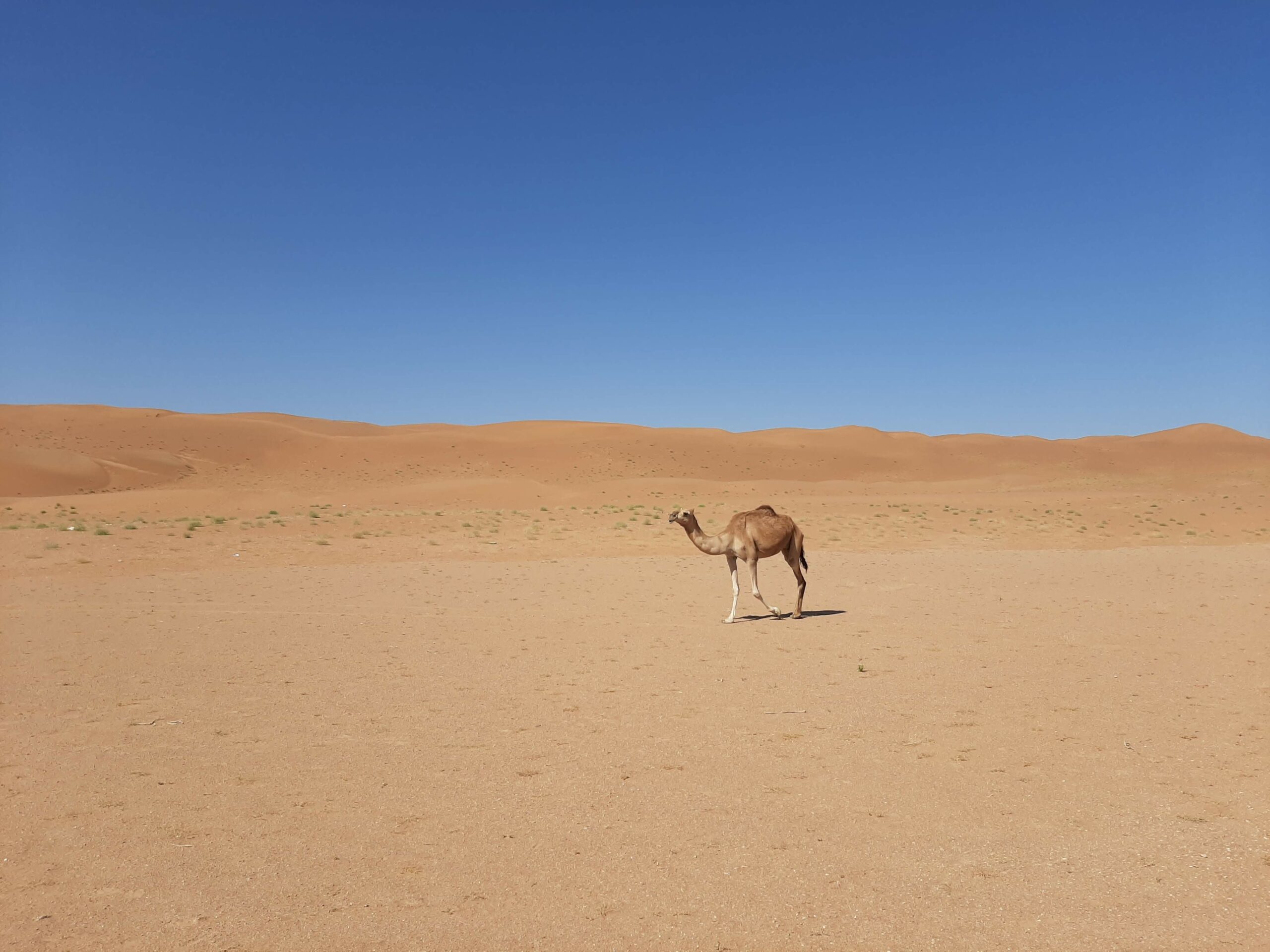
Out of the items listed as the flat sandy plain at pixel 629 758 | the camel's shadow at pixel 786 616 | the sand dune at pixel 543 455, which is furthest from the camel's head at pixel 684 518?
the sand dune at pixel 543 455

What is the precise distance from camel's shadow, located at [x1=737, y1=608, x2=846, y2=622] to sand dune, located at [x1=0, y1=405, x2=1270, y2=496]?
155 feet

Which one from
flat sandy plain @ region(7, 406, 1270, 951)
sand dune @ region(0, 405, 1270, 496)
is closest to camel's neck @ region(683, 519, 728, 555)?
flat sandy plain @ region(7, 406, 1270, 951)

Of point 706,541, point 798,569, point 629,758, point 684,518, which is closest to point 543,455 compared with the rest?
point 706,541

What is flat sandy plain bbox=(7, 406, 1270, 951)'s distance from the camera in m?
4.38

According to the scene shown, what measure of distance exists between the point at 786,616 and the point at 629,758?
7322mm

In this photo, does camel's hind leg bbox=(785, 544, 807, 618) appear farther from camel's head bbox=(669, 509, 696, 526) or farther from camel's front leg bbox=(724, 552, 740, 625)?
camel's head bbox=(669, 509, 696, 526)

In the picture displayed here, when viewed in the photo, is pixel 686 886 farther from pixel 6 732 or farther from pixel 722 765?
pixel 6 732

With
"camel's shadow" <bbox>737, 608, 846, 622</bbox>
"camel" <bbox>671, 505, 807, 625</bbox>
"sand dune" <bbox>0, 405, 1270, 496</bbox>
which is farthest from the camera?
"sand dune" <bbox>0, 405, 1270, 496</bbox>

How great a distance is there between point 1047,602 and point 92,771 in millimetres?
14125

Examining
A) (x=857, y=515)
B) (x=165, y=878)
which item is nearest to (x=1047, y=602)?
(x=165, y=878)

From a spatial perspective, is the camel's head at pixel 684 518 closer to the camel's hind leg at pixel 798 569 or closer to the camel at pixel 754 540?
the camel at pixel 754 540

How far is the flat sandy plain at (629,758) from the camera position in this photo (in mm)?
4379

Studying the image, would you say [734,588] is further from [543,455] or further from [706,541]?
[543,455]

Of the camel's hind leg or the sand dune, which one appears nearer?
the camel's hind leg
